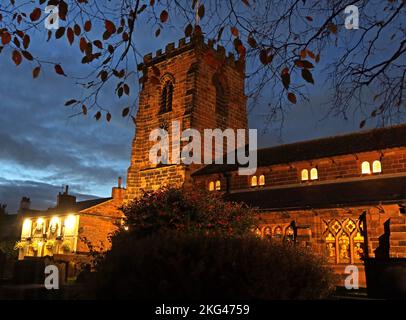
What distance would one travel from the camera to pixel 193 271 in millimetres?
6207

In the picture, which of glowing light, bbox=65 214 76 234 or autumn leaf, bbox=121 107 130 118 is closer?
autumn leaf, bbox=121 107 130 118

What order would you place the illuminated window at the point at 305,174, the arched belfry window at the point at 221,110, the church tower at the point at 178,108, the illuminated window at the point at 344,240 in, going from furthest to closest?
the arched belfry window at the point at 221,110 → the church tower at the point at 178,108 → the illuminated window at the point at 305,174 → the illuminated window at the point at 344,240

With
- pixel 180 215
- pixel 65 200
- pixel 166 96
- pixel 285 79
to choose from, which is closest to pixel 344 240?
pixel 180 215

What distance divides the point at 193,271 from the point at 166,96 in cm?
3156

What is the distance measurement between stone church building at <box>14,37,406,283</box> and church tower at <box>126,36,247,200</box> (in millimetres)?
88

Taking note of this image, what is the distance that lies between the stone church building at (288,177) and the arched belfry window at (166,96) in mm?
89

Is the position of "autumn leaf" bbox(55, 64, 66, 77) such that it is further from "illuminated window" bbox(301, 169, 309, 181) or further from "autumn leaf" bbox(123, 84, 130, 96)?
"illuminated window" bbox(301, 169, 309, 181)

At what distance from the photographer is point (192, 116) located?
33156 millimetres

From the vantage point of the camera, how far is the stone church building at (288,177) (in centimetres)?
1969

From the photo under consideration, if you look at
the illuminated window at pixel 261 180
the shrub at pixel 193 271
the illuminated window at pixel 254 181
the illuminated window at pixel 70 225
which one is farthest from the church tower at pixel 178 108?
the shrub at pixel 193 271

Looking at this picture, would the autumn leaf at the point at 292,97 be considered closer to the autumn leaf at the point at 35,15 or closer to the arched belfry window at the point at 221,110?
the autumn leaf at the point at 35,15

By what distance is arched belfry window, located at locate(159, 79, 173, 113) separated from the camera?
3612cm

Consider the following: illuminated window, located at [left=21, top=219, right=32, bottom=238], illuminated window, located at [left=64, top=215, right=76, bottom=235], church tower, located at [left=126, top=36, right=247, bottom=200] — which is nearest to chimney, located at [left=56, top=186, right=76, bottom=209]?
illuminated window, located at [left=21, top=219, right=32, bottom=238]

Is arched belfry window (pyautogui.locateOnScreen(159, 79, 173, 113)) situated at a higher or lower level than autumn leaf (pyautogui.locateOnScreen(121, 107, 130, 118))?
higher
